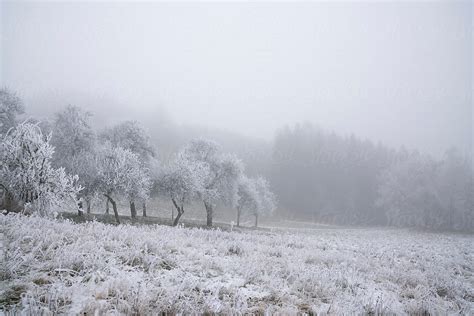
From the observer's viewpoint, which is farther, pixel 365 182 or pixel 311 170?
pixel 311 170

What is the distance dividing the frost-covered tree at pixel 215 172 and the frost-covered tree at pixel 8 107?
20605mm

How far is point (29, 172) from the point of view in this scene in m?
12.6

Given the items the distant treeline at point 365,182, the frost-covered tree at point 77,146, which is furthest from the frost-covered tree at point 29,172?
the distant treeline at point 365,182

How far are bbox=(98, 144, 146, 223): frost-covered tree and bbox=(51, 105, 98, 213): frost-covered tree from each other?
0.93 m

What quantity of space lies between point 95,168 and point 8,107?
1542 cm

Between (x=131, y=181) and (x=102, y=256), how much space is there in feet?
73.1

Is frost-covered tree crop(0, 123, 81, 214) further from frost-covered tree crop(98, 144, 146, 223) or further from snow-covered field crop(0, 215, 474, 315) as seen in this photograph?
frost-covered tree crop(98, 144, 146, 223)

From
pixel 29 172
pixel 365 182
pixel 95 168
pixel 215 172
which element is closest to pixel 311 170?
pixel 365 182

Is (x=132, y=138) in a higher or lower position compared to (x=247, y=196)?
higher

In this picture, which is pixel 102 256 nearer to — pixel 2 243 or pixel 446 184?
pixel 2 243

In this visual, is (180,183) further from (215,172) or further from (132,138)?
(132,138)

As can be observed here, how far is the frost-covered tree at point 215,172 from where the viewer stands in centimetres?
3581

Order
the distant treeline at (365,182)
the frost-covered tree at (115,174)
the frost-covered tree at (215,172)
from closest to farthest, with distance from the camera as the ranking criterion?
the frost-covered tree at (115,174)
the frost-covered tree at (215,172)
the distant treeline at (365,182)

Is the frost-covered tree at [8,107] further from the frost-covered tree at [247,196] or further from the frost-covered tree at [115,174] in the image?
the frost-covered tree at [247,196]
